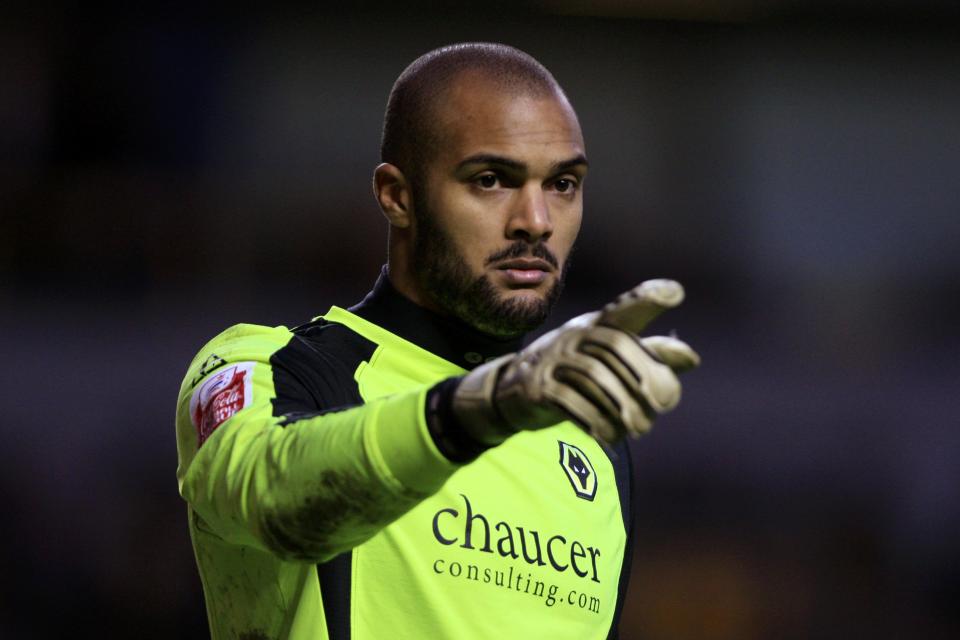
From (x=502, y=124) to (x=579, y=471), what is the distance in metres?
0.59

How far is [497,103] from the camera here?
2.17m

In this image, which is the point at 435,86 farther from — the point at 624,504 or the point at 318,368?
the point at 624,504

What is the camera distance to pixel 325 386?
201 cm

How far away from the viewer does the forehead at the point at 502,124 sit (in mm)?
2145

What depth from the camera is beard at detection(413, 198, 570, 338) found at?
2.16 meters

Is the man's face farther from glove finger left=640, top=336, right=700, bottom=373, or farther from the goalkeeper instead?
glove finger left=640, top=336, right=700, bottom=373

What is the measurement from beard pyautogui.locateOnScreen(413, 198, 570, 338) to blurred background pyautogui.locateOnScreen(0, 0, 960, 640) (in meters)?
2.85

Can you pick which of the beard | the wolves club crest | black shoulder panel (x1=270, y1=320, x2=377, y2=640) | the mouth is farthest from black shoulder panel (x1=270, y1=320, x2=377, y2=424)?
the wolves club crest

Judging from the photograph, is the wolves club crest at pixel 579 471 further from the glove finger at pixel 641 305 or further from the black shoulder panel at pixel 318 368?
the glove finger at pixel 641 305

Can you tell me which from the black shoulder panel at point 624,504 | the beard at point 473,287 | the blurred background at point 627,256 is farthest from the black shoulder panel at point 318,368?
the blurred background at point 627,256

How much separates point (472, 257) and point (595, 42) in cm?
423

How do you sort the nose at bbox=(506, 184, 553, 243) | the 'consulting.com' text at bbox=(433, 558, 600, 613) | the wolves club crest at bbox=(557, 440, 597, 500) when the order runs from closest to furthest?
the 'consulting.com' text at bbox=(433, 558, 600, 613) < the nose at bbox=(506, 184, 553, 243) < the wolves club crest at bbox=(557, 440, 597, 500)

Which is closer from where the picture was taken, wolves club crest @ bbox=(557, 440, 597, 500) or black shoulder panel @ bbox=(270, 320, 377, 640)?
black shoulder panel @ bbox=(270, 320, 377, 640)

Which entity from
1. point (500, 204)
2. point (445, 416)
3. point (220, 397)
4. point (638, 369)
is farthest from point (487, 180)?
point (638, 369)
